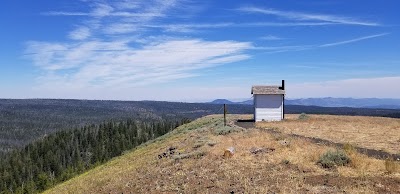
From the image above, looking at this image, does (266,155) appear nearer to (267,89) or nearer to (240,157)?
(240,157)

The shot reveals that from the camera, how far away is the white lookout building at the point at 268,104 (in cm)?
4831

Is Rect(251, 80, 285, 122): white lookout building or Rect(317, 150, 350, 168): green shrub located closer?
Rect(317, 150, 350, 168): green shrub

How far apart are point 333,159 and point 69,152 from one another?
13221 cm

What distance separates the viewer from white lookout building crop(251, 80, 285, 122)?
48.3m

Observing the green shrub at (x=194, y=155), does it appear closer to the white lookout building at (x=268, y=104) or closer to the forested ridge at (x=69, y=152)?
the white lookout building at (x=268, y=104)

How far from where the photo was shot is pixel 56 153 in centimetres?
13100

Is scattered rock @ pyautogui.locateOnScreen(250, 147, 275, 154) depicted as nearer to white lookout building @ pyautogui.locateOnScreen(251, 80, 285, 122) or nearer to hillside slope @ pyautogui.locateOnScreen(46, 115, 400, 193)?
hillside slope @ pyautogui.locateOnScreen(46, 115, 400, 193)

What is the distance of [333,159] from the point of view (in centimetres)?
1595

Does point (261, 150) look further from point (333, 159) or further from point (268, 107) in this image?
point (268, 107)

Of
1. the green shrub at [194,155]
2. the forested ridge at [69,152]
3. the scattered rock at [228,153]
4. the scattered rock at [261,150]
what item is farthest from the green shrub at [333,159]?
the forested ridge at [69,152]

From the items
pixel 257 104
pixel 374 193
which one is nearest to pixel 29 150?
pixel 257 104

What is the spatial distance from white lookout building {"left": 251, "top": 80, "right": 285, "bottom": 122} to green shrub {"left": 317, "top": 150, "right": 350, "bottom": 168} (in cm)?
3208

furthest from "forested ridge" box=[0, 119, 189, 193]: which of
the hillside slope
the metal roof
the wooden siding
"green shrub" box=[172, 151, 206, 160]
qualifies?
the hillside slope

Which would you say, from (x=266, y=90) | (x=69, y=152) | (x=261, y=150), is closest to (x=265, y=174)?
(x=261, y=150)
